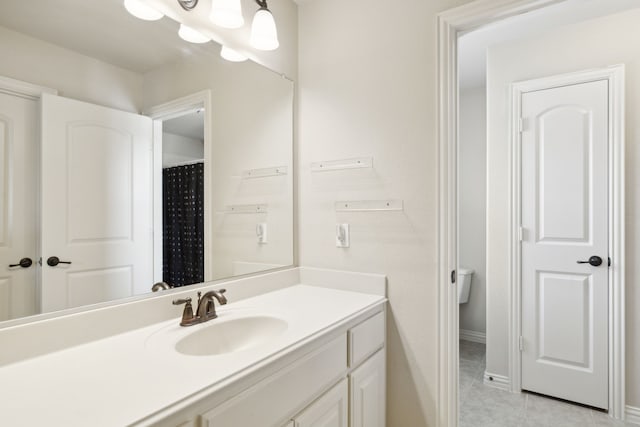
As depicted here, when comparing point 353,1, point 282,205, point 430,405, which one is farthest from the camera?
point 282,205

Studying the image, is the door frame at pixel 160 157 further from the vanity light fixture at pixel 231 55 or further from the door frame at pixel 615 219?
the door frame at pixel 615 219

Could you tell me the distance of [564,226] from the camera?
2.13 meters

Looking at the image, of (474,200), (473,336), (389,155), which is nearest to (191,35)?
(389,155)

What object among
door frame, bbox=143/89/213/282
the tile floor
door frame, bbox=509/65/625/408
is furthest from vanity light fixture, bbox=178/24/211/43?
the tile floor

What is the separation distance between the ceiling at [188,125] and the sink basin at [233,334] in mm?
766

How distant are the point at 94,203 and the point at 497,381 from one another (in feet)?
8.71

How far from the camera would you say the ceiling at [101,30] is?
962 mm

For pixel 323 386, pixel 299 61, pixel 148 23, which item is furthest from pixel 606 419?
pixel 148 23

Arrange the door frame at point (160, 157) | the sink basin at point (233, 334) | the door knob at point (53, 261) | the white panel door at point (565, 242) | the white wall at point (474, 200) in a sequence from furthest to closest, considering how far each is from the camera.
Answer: the white wall at point (474, 200), the white panel door at point (565, 242), the door frame at point (160, 157), the sink basin at point (233, 334), the door knob at point (53, 261)

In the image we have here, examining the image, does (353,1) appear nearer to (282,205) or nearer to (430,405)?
(282,205)

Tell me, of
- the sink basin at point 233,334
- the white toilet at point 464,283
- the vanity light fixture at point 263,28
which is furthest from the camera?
the white toilet at point 464,283

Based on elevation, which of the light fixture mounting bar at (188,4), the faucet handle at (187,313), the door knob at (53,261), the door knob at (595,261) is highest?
the light fixture mounting bar at (188,4)

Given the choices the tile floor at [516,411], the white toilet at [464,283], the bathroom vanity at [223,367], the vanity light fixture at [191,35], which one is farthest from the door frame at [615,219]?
the vanity light fixture at [191,35]

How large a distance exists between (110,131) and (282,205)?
2.93 feet
